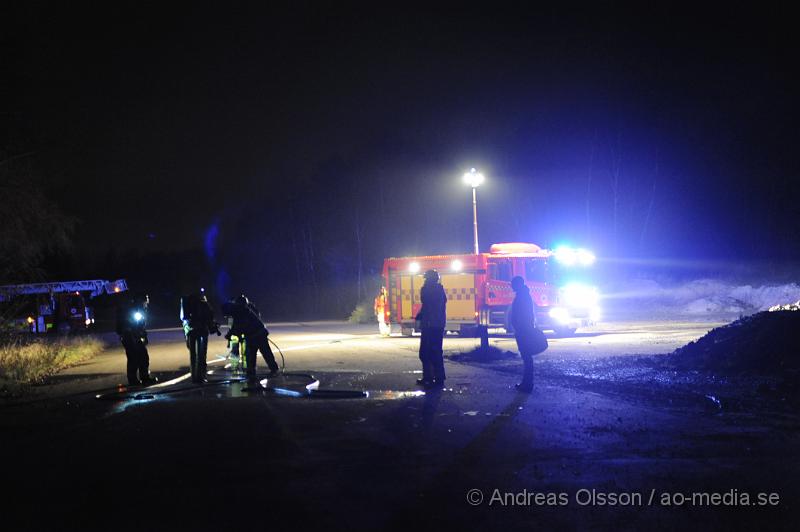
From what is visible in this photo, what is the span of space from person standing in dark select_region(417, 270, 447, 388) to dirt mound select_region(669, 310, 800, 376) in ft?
15.5

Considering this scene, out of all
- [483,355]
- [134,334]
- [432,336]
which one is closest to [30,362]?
[134,334]

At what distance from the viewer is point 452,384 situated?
11.2 meters

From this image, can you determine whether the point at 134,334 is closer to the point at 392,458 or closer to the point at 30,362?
the point at 30,362

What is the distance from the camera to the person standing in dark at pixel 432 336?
11.0 meters

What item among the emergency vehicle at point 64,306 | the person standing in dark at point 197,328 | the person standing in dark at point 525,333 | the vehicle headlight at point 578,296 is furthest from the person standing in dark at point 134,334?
the emergency vehicle at point 64,306

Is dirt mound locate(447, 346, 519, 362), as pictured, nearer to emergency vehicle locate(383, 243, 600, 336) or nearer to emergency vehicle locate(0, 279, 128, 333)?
emergency vehicle locate(383, 243, 600, 336)

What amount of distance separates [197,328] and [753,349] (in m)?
10.2

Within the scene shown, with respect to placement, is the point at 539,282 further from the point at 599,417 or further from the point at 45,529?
the point at 45,529

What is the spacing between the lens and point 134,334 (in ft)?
39.1

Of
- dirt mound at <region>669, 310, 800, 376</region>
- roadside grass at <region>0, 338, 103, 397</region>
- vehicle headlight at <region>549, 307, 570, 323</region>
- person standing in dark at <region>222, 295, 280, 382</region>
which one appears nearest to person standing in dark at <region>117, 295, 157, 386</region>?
person standing in dark at <region>222, 295, 280, 382</region>

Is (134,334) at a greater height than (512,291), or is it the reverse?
(512,291)

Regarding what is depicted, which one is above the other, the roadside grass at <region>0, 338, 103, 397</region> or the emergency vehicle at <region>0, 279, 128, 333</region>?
the emergency vehicle at <region>0, 279, 128, 333</region>

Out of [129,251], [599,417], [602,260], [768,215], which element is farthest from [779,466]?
[129,251]

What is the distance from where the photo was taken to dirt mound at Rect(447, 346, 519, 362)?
15127 millimetres
